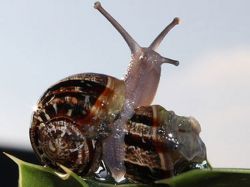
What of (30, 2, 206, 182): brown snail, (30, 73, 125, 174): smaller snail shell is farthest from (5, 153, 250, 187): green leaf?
(30, 73, 125, 174): smaller snail shell

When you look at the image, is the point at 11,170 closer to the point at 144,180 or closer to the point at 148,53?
the point at 148,53

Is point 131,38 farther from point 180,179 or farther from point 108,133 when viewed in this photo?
point 180,179

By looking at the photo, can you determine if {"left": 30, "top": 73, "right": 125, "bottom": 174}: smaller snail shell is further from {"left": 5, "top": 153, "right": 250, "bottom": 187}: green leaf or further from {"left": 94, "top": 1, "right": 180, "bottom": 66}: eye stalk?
{"left": 94, "top": 1, "right": 180, "bottom": 66}: eye stalk

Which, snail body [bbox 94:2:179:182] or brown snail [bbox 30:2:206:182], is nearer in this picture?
brown snail [bbox 30:2:206:182]

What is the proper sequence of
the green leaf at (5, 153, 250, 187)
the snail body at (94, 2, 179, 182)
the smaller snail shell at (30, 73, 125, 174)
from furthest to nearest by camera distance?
the snail body at (94, 2, 179, 182)
the smaller snail shell at (30, 73, 125, 174)
the green leaf at (5, 153, 250, 187)

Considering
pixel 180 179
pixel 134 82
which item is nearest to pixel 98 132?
pixel 134 82

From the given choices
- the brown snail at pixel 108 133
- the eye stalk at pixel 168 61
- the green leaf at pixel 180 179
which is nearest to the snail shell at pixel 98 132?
the brown snail at pixel 108 133
